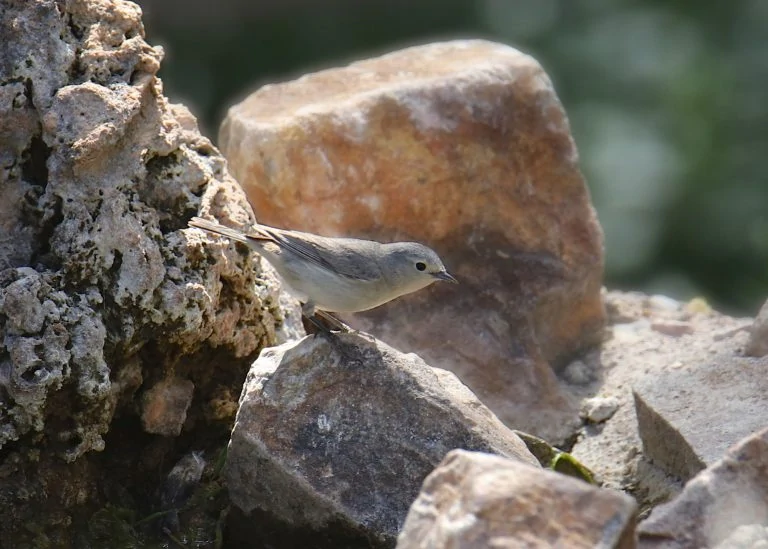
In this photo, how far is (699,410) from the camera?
4.62 metres

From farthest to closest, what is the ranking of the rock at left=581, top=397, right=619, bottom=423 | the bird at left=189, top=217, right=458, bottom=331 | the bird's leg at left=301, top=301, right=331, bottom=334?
→ the rock at left=581, top=397, right=619, bottom=423 < the bird at left=189, top=217, right=458, bottom=331 < the bird's leg at left=301, top=301, right=331, bottom=334

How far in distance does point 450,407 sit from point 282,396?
1.93ft

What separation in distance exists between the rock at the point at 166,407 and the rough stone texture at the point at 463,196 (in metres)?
1.23

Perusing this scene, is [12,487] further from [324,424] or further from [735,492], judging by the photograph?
[735,492]

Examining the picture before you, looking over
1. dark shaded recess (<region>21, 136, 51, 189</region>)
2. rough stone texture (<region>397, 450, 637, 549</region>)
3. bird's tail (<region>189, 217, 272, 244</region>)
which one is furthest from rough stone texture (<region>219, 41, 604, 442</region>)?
rough stone texture (<region>397, 450, 637, 549</region>)

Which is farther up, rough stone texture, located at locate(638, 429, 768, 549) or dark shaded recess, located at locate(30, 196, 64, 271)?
rough stone texture, located at locate(638, 429, 768, 549)

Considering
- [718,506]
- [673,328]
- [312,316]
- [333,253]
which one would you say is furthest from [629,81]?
[718,506]

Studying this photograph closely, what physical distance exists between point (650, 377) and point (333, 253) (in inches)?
56.1

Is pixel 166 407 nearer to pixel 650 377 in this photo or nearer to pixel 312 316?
pixel 312 316

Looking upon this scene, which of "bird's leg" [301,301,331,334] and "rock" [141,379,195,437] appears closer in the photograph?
"rock" [141,379,195,437]

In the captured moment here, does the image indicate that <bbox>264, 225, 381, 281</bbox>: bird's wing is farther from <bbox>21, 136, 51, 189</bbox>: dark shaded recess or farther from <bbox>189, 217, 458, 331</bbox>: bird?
<bbox>21, 136, 51, 189</bbox>: dark shaded recess

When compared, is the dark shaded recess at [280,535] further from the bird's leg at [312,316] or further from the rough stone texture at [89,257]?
the bird's leg at [312,316]

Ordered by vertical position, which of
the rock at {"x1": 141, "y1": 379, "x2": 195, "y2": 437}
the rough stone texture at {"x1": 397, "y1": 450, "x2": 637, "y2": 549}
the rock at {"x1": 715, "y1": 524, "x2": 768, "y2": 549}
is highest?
Answer: the rough stone texture at {"x1": 397, "y1": 450, "x2": 637, "y2": 549}

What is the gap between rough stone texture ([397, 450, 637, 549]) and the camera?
2.79 meters
